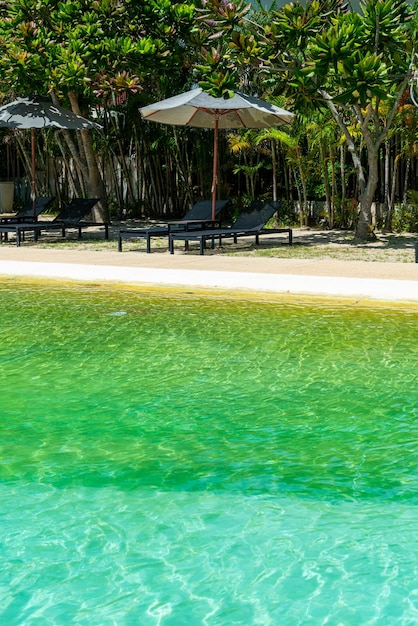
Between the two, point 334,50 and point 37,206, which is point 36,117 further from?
point 334,50

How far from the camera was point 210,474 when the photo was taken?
5.25 meters

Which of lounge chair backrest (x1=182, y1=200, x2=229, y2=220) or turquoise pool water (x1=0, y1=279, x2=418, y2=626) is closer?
turquoise pool water (x1=0, y1=279, x2=418, y2=626)

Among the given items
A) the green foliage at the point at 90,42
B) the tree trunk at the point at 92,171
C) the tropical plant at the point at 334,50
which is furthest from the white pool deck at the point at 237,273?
the tree trunk at the point at 92,171

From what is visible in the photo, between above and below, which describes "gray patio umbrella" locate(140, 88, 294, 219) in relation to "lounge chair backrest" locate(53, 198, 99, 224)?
above

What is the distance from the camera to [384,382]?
720 centimetres

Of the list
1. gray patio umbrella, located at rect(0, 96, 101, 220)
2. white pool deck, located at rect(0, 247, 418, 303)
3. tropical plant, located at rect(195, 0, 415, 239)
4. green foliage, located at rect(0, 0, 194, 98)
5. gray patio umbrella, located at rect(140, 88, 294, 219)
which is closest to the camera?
white pool deck, located at rect(0, 247, 418, 303)

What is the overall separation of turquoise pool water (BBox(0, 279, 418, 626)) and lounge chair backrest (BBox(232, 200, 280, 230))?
7.62 metres

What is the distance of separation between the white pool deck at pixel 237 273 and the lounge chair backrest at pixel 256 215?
189cm

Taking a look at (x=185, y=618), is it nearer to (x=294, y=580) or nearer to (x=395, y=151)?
(x=294, y=580)

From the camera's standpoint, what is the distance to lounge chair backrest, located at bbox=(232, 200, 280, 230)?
55.1 ft

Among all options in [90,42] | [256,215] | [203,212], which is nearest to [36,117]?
[90,42]

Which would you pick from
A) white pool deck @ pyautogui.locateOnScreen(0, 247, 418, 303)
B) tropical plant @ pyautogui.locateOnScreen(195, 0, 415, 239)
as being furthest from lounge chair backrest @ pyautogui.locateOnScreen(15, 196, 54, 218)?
tropical plant @ pyautogui.locateOnScreen(195, 0, 415, 239)

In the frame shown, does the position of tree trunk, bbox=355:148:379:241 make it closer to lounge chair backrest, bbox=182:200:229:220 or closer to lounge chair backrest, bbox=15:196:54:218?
lounge chair backrest, bbox=182:200:229:220

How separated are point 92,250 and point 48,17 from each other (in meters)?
6.09
